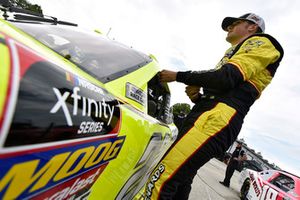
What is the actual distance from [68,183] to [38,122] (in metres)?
0.31

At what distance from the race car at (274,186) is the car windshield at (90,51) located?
4368 mm

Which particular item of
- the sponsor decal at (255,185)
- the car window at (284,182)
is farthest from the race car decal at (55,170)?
the sponsor decal at (255,185)

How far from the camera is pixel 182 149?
1.81m

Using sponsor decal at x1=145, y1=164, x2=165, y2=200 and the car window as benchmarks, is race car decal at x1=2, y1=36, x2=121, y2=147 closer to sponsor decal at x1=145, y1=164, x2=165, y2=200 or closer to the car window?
sponsor decal at x1=145, y1=164, x2=165, y2=200

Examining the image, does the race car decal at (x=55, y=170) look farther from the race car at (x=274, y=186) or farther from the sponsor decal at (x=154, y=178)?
the race car at (x=274, y=186)

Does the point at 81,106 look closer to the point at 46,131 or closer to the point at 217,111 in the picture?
the point at 46,131

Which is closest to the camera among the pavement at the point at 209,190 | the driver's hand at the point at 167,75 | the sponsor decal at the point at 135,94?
the sponsor decal at the point at 135,94

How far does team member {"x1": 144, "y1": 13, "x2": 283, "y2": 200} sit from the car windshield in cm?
47

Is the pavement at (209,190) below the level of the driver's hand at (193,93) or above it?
below

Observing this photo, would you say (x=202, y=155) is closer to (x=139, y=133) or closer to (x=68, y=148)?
(x=139, y=133)

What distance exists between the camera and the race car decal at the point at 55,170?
67 cm

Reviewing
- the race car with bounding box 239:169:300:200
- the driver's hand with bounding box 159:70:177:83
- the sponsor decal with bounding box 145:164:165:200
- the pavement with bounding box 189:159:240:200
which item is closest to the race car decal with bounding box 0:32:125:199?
the sponsor decal with bounding box 145:164:165:200

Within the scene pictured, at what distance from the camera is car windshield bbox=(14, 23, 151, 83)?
1.52 meters

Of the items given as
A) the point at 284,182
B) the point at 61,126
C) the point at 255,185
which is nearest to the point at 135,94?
the point at 61,126
